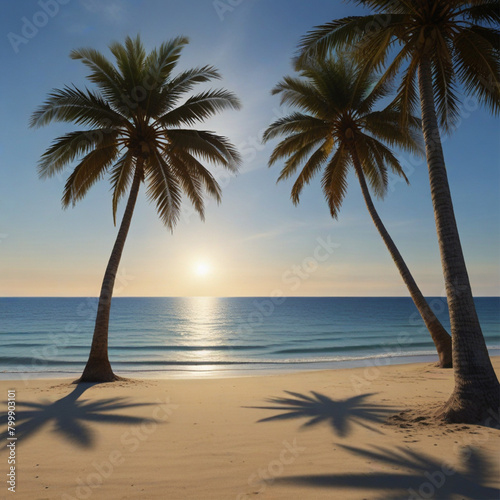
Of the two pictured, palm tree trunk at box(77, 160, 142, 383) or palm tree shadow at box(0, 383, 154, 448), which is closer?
palm tree shadow at box(0, 383, 154, 448)

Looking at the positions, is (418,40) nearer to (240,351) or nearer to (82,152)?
(82,152)

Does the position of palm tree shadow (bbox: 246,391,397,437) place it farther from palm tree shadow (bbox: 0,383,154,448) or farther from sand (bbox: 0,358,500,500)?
palm tree shadow (bbox: 0,383,154,448)

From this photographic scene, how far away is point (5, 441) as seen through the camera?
221 inches

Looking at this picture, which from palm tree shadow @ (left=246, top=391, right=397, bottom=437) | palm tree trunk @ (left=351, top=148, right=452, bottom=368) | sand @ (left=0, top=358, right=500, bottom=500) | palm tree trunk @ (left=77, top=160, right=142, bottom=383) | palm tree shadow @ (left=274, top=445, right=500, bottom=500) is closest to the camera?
palm tree shadow @ (left=274, top=445, right=500, bottom=500)

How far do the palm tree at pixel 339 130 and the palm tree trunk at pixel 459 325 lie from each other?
6650mm

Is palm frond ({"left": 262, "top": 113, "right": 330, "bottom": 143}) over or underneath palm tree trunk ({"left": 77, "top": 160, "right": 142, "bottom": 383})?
over

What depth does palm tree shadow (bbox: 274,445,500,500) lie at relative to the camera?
3715mm

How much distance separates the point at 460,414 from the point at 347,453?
7.72 ft

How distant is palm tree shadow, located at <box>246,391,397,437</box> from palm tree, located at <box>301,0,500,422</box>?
129 cm

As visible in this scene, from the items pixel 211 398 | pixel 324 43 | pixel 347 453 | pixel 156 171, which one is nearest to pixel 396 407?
pixel 347 453

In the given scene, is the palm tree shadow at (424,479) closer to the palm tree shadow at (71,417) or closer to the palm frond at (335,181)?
the palm tree shadow at (71,417)

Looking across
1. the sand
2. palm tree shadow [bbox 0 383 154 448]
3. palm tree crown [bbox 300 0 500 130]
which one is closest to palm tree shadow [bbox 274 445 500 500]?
the sand

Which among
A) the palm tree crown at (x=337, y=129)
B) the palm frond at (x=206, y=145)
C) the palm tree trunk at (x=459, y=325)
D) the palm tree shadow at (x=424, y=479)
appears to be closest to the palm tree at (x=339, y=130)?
the palm tree crown at (x=337, y=129)

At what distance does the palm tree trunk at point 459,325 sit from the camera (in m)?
5.86
